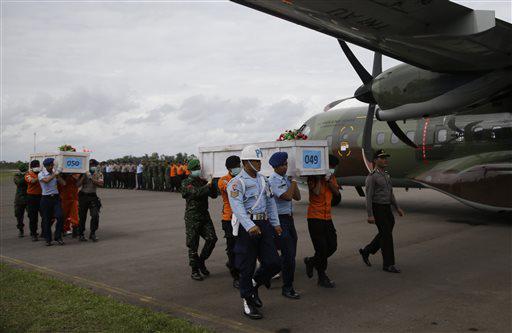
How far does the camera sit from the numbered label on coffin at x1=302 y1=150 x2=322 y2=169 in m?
6.45

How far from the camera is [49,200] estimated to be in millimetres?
9836

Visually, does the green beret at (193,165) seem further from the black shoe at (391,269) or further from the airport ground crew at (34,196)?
the airport ground crew at (34,196)

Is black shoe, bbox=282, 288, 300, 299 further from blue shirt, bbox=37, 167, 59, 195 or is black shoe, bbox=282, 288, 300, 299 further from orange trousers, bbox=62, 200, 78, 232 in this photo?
orange trousers, bbox=62, 200, 78, 232

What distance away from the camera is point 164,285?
21.5ft

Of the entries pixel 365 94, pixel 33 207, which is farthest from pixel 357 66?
pixel 33 207

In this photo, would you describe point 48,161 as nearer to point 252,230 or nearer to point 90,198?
point 90,198

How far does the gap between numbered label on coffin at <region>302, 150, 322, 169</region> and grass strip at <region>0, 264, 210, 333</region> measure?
9.12 feet

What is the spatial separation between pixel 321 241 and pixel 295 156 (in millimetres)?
1276

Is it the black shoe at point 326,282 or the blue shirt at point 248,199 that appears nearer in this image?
the blue shirt at point 248,199

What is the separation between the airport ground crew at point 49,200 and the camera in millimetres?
9781

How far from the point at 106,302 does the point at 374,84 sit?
213 inches

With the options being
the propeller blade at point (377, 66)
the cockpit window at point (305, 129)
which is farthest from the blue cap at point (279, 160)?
the cockpit window at point (305, 129)

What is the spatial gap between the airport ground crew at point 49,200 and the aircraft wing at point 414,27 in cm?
682

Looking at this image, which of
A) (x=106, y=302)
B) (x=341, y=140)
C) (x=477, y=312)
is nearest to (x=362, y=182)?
(x=341, y=140)
